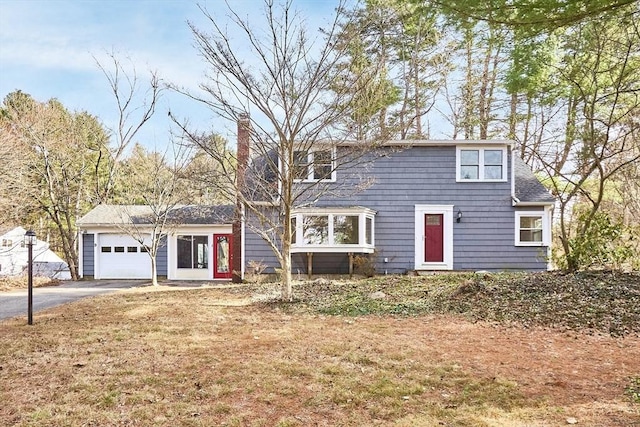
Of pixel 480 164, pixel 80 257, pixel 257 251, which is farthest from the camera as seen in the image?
pixel 80 257

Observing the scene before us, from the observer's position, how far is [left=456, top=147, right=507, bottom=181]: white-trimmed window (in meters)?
14.4

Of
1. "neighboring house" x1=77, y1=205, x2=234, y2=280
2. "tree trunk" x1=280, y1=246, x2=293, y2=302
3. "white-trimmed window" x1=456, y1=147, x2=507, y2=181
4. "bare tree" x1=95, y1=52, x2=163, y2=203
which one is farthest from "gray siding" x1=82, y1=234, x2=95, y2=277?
"white-trimmed window" x1=456, y1=147, x2=507, y2=181

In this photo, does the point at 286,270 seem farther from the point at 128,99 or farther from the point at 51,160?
the point at 51,160

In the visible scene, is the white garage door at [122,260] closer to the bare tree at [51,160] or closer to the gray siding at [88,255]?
the gray siding at [88,255]

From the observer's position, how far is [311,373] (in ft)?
14.5

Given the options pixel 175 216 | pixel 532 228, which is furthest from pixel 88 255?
pixel 532 228

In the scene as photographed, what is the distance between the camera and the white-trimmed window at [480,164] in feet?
47.4

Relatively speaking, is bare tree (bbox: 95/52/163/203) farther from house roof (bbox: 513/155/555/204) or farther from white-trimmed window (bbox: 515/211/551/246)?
white-trimmed window (bbox: 515/211/551/246)

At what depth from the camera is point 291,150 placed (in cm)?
834

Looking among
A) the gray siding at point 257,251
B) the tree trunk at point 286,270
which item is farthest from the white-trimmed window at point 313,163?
the gray siding at point 257,251

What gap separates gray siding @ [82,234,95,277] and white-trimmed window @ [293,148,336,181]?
8983 millimetres

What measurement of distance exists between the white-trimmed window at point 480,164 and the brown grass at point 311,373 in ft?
27.9

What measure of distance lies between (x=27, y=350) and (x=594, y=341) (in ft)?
23.0

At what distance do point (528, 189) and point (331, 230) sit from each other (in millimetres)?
6767
